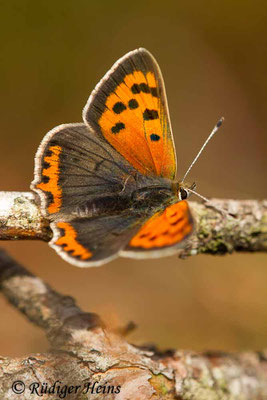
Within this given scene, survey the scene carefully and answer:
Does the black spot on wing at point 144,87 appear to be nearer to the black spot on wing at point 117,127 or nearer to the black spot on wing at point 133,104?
the black spot on wing at point 133,104

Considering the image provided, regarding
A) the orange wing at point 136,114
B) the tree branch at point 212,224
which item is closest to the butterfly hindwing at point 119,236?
the tree branch at point 212,224

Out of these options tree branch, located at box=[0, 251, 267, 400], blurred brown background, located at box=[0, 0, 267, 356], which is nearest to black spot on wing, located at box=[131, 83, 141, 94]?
tree branch, located at box=[0, 251, 267, 400]

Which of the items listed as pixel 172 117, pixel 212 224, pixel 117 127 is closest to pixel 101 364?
pixel 212 224

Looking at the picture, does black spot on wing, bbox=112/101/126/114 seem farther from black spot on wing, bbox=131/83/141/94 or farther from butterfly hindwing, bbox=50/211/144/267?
butterfly hindwing, bbox=50/211/144/267

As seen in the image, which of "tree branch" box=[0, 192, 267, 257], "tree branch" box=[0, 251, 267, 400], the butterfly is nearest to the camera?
"tree branch" box=[0, 251, 267, 400]

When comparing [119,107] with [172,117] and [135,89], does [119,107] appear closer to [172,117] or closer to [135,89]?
[135,89]

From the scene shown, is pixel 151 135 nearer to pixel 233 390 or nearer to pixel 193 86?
pixel 233 390

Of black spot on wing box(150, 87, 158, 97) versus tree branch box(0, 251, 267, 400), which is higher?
black spot on wing box(150, 87, 158, 97)
